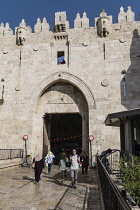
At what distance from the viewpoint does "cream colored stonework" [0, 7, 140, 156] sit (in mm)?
13969

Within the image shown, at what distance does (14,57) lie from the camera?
629 inches

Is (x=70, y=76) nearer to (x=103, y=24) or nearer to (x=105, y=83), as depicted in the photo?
(x=105, y=83)

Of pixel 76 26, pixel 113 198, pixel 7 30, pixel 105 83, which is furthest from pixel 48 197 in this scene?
pixel 7 30

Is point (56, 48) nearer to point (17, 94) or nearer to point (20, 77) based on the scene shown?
point (20, 77)

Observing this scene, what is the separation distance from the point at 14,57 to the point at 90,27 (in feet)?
21.7

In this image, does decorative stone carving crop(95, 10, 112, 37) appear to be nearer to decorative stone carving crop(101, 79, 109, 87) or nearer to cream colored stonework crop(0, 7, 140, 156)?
cream colored stonework crop(0, 7, 140, 156)

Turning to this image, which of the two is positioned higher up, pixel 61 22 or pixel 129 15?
pixel 129 15

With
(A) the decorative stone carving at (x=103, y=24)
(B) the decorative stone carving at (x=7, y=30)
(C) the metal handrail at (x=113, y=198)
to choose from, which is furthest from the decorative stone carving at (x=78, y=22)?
(C) the metal handrail at (x=113, y=198)

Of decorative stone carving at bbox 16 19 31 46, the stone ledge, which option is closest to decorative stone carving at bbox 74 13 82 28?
decorative stone carving at bbox 16 19 31 46

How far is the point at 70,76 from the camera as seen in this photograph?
14812mm

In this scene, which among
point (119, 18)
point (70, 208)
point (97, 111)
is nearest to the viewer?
point (70, 208)

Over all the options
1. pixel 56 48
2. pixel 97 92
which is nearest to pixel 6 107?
Result: pixel 56 48

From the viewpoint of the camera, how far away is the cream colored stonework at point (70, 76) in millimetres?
13969

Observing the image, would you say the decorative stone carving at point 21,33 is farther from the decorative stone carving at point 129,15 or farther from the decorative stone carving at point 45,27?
the decorative stone carving at point 129,15
